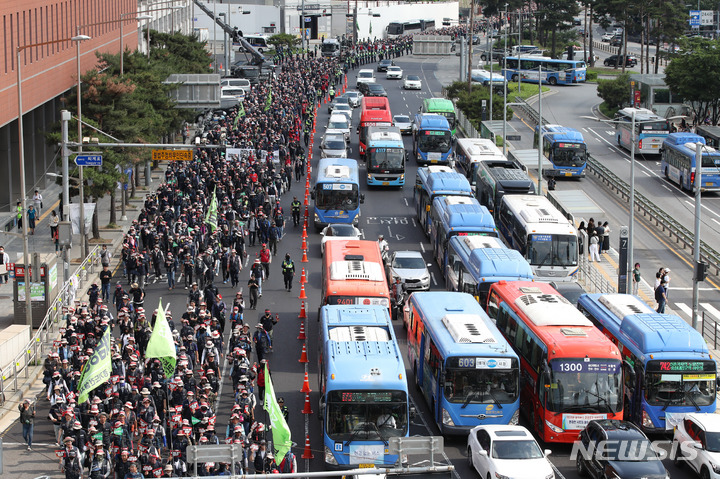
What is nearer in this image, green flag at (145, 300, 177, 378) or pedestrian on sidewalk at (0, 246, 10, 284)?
green flag at (145, 300, 177, 378)

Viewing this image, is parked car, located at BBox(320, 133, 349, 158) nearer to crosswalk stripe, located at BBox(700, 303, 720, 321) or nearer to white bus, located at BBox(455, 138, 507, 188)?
white bus, located at BBox(455, 138, 507, 188)

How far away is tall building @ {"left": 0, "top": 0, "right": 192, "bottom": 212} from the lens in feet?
170

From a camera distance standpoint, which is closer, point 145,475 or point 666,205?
point 145,475

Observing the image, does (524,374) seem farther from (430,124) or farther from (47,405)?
(430,124)

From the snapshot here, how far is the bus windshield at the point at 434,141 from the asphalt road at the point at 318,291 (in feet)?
5.67

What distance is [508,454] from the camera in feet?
82.0

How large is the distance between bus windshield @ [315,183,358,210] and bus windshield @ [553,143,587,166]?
19504 mm

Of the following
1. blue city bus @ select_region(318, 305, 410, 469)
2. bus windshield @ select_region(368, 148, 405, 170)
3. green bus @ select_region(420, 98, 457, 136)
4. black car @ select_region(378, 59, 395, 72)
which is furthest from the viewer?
black car @ select_region(378, 59, 395, 72)

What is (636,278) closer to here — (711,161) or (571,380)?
(571,380)

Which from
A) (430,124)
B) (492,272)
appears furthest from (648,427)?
(430,124)

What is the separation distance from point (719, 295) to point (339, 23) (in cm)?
12455

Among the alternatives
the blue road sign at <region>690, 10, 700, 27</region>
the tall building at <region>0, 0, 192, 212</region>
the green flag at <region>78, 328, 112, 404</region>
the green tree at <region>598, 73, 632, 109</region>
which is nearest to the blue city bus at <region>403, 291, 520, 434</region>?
the green flag at <region>78, 328, 112, 404</region>

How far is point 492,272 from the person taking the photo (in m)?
36.8

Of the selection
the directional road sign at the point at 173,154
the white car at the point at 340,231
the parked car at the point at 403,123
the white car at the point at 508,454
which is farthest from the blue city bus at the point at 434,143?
the white car at the point at 508,454
